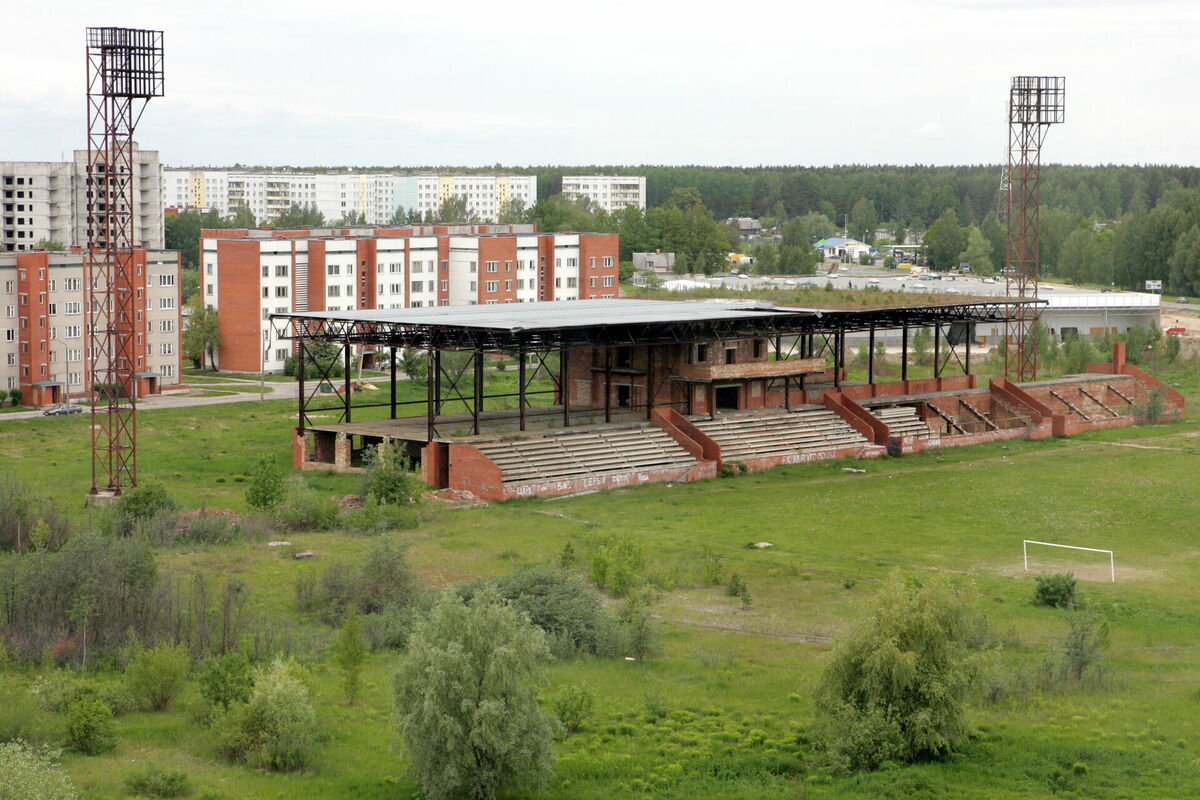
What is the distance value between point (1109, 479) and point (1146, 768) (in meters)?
29.2

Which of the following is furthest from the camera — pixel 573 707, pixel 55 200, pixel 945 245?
pixel 945 245

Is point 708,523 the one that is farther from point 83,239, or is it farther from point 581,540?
point 83,239

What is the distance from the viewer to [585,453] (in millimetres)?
49281

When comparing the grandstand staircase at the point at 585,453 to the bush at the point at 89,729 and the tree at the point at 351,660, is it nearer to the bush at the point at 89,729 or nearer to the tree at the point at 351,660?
the tree at the point at 351,660

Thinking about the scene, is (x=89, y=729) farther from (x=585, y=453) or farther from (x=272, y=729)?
(x=585, y=453)

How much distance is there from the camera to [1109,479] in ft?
165

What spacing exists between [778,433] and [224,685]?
33481 millimetres

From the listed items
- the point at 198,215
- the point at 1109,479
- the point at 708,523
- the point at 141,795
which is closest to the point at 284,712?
the point at 141,795

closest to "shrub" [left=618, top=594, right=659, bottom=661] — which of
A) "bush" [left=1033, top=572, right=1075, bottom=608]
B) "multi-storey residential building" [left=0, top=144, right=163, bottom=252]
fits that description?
"bush" [left=1033, top=572, right=1075, bottom=608]

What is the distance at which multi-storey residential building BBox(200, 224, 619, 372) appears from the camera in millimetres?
84750

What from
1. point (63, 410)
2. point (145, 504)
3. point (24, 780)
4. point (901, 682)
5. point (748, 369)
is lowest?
point (63, 410)

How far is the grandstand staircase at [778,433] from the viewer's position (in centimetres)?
5325

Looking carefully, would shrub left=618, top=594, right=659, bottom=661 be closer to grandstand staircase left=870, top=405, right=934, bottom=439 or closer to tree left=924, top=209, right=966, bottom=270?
grandstand staircase left=870, top=405, right=934, bottom=439

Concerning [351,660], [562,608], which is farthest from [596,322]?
[351,660]
